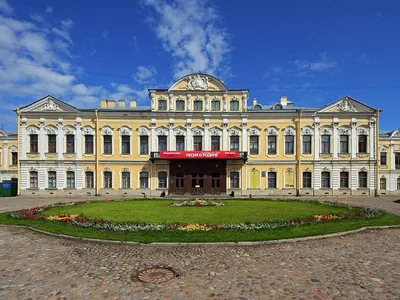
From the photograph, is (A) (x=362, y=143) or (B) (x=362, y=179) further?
(A) (x=362, y=143)

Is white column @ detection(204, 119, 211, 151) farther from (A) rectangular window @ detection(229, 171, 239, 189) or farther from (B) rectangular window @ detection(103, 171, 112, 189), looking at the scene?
(B) rectangular window @ detection(103, 171, 112, 189)

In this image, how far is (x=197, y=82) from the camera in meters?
28.8

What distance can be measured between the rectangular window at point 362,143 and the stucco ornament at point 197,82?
1981 centimetres

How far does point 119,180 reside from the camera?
93.7 ft

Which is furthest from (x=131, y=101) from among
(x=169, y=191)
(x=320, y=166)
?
(x=320, y=166)

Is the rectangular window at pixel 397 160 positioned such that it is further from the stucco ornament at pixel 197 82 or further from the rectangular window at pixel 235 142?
the stucco ornament at pixel 197 82

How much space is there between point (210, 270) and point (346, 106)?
29712mm

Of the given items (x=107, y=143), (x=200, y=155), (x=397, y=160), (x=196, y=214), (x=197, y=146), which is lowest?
(x=196, y=214)

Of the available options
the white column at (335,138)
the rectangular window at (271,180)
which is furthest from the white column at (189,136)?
the white column at (335,138)

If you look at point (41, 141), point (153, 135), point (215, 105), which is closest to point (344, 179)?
point (215, 105)

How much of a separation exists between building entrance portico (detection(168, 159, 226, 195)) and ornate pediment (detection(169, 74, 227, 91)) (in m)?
8.96

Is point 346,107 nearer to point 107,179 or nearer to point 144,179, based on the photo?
point 144,179

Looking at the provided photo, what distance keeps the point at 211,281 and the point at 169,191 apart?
2327 centimetres

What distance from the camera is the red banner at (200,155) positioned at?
26.6m
